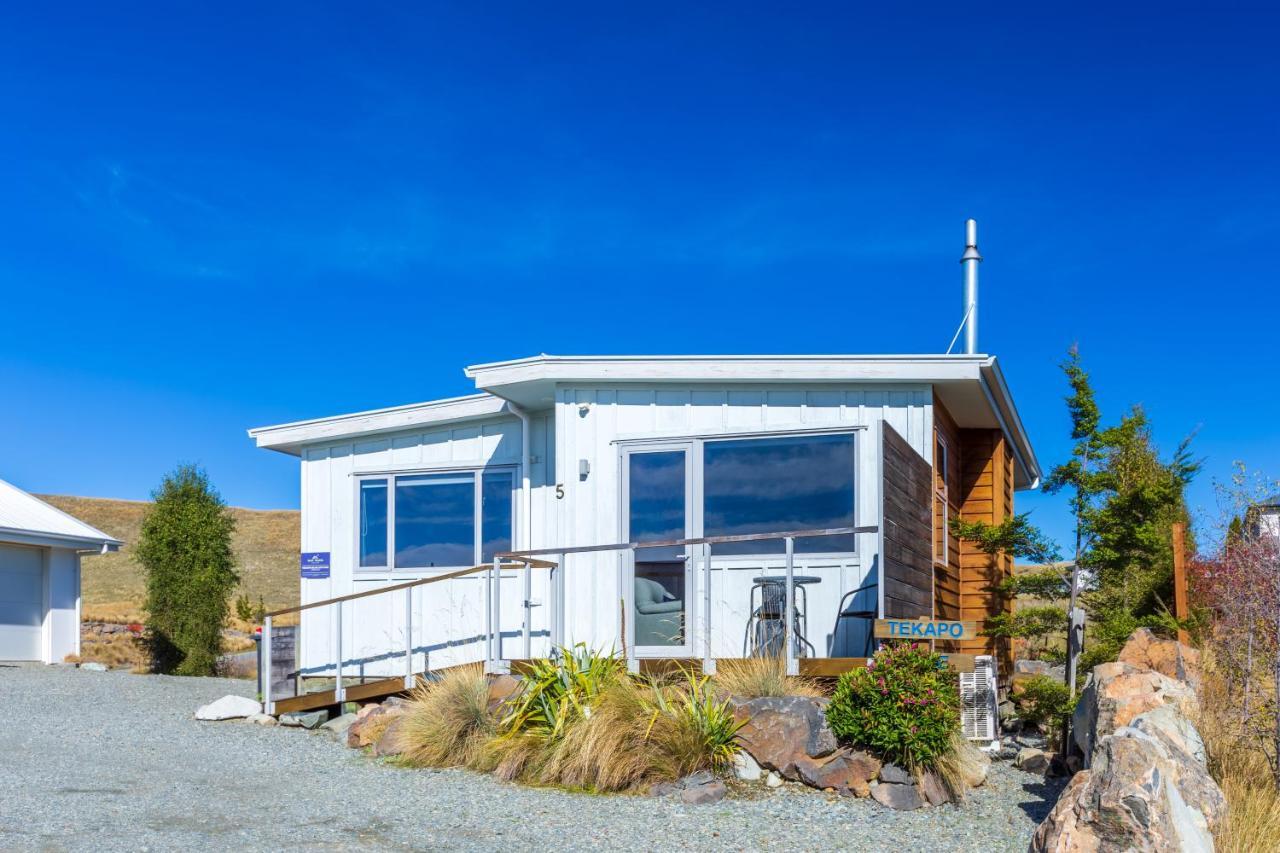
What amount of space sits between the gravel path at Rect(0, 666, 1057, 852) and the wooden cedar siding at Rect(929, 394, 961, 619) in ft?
7.63

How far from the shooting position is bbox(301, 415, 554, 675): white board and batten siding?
11539mm

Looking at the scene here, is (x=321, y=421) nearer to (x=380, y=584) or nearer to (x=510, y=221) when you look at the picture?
(x=380, y=584)

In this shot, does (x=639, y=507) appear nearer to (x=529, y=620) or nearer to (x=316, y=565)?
(x=529, y=620)

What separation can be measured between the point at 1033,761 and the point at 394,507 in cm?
675

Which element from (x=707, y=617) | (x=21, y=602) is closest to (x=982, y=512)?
(x=707, y=617)

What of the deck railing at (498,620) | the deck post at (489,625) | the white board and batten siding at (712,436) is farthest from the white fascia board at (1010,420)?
the deck post at (489,625)

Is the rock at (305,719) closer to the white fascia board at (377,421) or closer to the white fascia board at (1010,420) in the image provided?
the white fascia board at (377,421)

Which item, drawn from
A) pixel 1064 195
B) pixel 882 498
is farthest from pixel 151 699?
pixel 1064 195

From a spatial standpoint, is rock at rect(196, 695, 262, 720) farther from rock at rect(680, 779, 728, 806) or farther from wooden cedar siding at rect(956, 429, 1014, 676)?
wooden cedar siding at rect(956, 429, 1014, 676)

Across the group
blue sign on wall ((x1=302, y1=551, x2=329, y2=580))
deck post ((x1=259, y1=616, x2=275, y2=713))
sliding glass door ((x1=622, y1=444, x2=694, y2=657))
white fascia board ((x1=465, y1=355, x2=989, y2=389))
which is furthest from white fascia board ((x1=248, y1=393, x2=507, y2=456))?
deck post ((x1=259, y1=616, x2=275, y2=713))

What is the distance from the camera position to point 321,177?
21.2 metres

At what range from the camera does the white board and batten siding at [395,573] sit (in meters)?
11.5

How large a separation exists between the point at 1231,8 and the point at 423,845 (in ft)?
42.1

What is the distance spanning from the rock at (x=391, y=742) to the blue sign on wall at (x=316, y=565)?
3.04m
